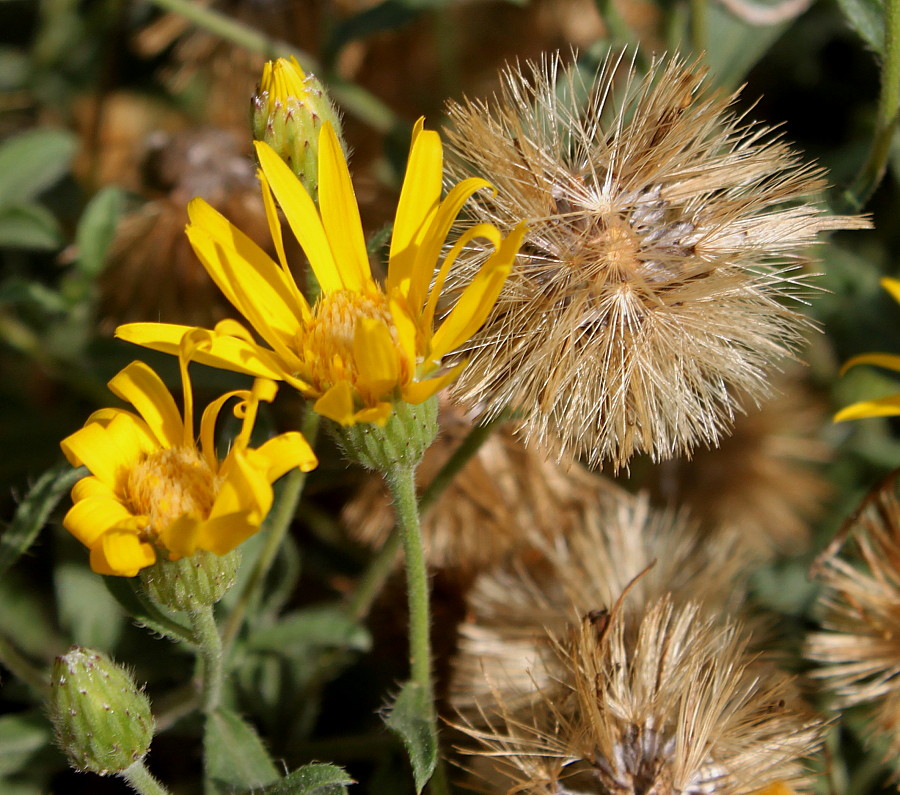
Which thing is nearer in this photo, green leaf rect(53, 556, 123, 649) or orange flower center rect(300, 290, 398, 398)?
orange flower center rect(300, 290, 398, 398)

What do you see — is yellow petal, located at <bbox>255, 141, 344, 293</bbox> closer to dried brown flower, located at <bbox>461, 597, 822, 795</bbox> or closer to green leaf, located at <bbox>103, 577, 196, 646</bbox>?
green leaf, located at <bbox>103, 577, 196, 646</bbox>

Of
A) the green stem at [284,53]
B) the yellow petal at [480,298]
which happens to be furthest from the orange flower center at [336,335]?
the green stem at [284,53]

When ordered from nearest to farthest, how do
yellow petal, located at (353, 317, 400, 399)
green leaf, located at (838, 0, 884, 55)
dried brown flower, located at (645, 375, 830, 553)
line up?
1. yellow petal, located at (353, 317, 400, 399)
2. green leaf, located at (838, 0, 884, 55)
3. dried brown flower, located at (645, 375, 830, 553)

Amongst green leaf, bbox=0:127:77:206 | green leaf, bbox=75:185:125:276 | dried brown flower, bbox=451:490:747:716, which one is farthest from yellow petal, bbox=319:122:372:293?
green leaf, bbox=0:127:77:206

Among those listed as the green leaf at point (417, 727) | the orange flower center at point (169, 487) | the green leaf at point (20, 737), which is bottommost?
the green leaf at point (20, 737)

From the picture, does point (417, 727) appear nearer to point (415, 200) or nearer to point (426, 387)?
point (426, 387)

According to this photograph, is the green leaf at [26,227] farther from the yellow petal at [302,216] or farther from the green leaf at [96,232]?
the yellow petal at [302,216]
